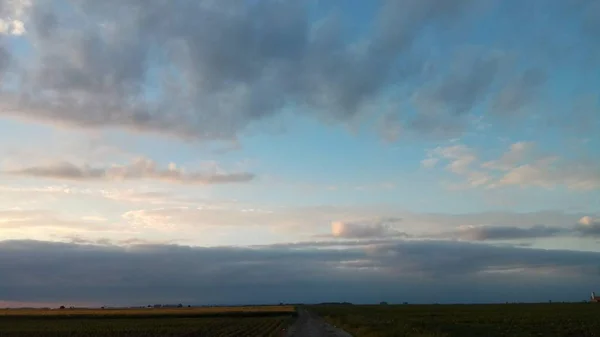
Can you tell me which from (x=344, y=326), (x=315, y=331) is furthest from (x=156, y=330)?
(x=344, y=326)

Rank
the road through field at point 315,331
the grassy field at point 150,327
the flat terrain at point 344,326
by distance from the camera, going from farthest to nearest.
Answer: the grassy field at point 150,327
the flat terrain at point 344,326
the road through field at point 315,331

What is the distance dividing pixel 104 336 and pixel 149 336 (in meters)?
6.33

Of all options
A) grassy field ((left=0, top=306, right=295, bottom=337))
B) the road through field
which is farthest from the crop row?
the road through field

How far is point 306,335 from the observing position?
48.2 metres

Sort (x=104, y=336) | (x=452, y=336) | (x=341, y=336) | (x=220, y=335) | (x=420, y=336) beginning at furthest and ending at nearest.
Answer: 1. (x=104, y=336)
2. (x=220, y=335)
3. (x=341, y=336)
4. (x=452, y=336)
5. (x=420, y=336)

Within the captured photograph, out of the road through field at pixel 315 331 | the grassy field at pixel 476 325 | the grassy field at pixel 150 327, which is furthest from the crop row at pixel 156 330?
the grassy field at pixel 476 325

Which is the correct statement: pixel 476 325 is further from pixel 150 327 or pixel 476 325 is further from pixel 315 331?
pixel 150 327

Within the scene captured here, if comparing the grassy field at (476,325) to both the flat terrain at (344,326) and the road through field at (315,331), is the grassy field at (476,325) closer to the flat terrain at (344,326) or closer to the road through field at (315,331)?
the flat terrain at (344,326)

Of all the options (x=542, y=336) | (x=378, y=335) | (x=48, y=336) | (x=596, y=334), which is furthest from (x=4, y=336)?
(x=596, y=334)

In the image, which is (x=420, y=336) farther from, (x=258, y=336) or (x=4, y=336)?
(x=4, y=336)

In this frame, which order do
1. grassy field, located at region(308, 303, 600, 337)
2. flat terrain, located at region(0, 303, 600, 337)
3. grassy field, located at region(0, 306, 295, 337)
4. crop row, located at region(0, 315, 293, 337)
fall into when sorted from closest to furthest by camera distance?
1. grassy field, located at region(308, 303, 600, 337)
2. flat terrain, located at region(0, 303, 600, 337)
3. crop row, located at region(0, 315, 293, 337)
4. grassy field, located at region(0, 306, 295, 337)

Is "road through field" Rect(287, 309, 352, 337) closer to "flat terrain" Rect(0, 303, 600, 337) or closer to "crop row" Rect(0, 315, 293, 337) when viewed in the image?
"flat terrain" Rect(0, 303, 600, 337)

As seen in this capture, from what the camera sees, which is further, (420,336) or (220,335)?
(220,335)

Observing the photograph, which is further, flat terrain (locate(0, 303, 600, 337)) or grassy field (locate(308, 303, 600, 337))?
flat terrain (locate(0, 303, 600, 337))
